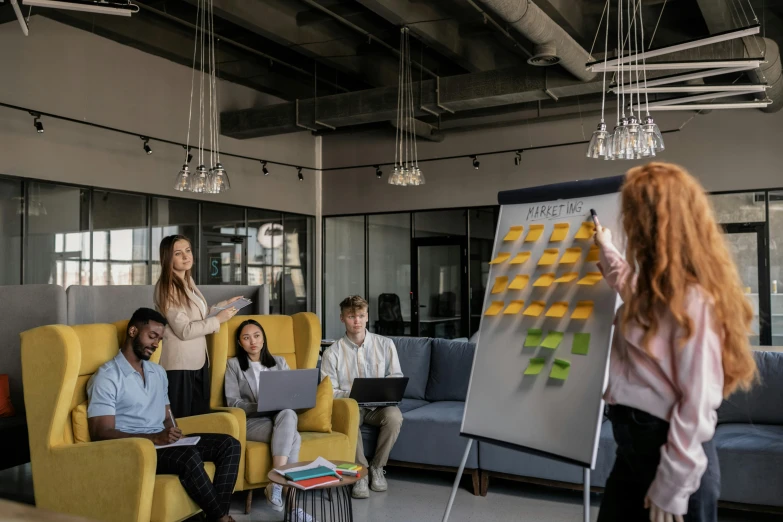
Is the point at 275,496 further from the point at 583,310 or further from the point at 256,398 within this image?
the point at 583,310

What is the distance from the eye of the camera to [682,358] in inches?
70.6

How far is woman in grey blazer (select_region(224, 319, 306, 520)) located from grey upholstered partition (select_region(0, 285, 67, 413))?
4.21 ft

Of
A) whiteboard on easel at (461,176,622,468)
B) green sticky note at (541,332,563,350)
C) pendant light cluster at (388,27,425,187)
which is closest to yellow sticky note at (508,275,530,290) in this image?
whiteboard on easel at (461,176,622,468)

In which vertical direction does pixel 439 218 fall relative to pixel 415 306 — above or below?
above

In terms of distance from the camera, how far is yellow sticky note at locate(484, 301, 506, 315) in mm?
2912

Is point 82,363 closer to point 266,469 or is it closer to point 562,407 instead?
point 266,469

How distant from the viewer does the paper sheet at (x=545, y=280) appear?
273 centimetres

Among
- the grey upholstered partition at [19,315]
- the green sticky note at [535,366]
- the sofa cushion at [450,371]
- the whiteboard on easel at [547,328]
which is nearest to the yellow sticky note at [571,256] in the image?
the whiteboard on easel at [547,328]

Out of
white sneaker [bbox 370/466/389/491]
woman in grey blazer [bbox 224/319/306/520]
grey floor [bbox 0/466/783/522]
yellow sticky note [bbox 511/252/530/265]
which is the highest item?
yellow sticky note [bbox 511/252/530/265]

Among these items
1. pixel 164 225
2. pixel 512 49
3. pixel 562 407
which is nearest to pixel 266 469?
pixel 562 407

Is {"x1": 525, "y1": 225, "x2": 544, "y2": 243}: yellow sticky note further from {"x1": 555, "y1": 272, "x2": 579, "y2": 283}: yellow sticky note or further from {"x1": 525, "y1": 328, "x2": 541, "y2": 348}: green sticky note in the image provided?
{"x1": 525, "y1": 328, "x2": 541, "y2": 348}: green sticky note

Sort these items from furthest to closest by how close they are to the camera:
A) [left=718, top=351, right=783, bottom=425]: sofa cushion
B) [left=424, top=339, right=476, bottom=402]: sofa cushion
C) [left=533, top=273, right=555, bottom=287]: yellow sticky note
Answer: [left=424, top=339, right=476, bottom=402]: sofa cushion
[left=718, top=351, right=783, bottom=425]: sofa cushion
[left=533, top=273, right=555, bottom=287]: yellow sticky note

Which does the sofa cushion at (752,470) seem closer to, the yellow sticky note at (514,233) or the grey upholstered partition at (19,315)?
the yellow sticky note at (514,233)

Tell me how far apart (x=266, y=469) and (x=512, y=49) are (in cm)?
660
